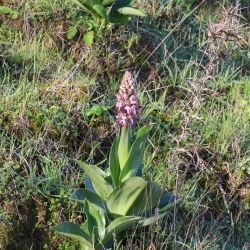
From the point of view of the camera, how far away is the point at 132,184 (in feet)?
10.4

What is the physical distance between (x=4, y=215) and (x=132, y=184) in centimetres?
85

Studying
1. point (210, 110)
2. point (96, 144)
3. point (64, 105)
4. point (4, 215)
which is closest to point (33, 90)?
point (64, 105)

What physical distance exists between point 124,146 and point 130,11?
5.05 feet

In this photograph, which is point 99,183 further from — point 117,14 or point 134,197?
point 117,14

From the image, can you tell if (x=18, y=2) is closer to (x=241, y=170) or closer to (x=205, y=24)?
(x=205, y=24)

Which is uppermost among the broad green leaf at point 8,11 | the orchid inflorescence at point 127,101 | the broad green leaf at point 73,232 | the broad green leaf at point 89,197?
the orchid inflorescence at point 127,101

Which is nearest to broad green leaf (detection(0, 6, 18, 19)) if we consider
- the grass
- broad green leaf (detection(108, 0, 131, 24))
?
the grass

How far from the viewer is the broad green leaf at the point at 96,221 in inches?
130

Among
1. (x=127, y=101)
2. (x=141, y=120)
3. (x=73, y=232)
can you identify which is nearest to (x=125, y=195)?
(x=73, y=232)

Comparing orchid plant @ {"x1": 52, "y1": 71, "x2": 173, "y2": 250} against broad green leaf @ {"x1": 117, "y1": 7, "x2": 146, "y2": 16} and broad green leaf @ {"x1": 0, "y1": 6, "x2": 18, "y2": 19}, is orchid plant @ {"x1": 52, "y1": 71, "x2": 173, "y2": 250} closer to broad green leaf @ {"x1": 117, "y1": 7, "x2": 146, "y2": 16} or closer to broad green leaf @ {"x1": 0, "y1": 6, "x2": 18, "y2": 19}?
broad green leaf @ {"x1": 117, "y1": 7, "x2": 146, "y2": 16}

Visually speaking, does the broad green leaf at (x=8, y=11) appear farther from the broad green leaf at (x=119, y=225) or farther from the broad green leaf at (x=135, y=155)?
the broad green leaf at (x=119, y=225)

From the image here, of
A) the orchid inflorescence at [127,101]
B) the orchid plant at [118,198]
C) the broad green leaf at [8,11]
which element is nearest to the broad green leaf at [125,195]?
the orchid plant at [118,198]

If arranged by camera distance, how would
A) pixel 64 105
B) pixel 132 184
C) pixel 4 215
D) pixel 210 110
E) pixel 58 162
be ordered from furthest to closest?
1. pixel 210 110
2. pixel 64 105
3. pixel 58 162
4. pixel 4 215
5. pixel 132 184

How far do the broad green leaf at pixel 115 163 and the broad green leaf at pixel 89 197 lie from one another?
0.44 feet
